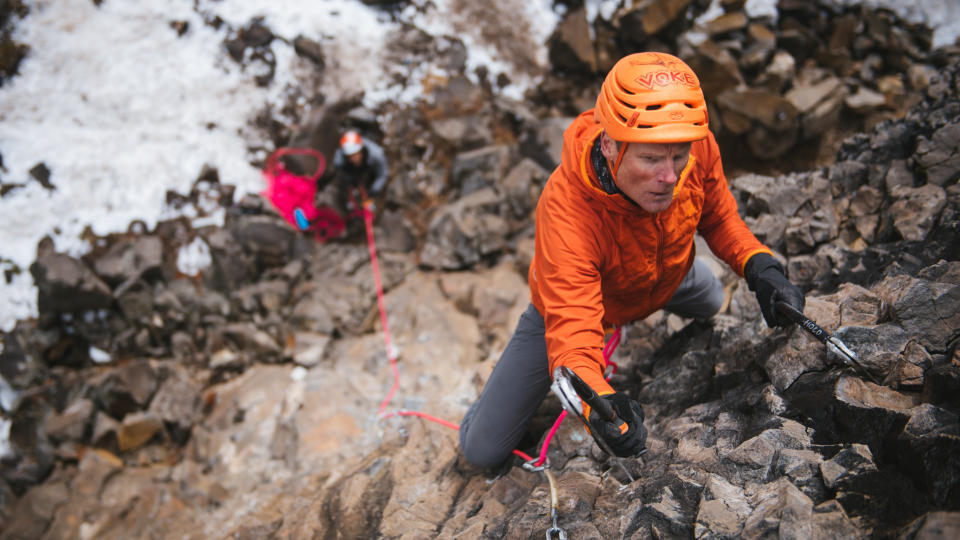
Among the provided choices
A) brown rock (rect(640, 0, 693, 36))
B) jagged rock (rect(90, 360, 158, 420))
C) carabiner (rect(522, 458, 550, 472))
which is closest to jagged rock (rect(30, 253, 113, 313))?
jagged rock (rect(90, 360, 158, 420))

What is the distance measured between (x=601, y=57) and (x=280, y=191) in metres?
6.01

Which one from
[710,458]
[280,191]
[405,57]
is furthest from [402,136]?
[710,458]

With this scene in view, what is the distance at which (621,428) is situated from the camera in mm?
2584

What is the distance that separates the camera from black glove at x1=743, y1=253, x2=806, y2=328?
116 inches

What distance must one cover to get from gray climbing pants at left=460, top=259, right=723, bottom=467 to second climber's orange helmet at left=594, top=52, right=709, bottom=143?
1.52 metres

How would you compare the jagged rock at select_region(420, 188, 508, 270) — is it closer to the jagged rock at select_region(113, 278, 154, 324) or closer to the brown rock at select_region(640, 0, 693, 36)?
the jagged rock at select_region(113, 278, 154, 324)

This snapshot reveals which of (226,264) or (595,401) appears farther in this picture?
(226,264)

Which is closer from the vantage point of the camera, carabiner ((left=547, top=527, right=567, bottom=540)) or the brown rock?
carabiner ((left=547, top=527, right=567, bottom=540))

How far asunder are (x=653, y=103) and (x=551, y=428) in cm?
241

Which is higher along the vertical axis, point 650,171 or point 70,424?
point 650,171

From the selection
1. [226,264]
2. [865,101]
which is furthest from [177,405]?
[865,101]

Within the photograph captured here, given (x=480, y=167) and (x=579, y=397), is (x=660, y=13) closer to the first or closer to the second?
(x=480, y=167)

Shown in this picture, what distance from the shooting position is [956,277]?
108 inches

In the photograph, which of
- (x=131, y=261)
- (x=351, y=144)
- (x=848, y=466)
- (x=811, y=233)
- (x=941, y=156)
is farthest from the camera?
(x=351, y=144)
